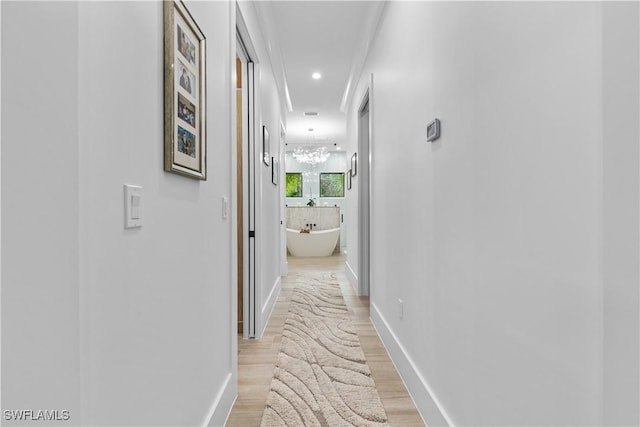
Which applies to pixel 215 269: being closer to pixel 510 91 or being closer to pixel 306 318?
pixel 510 91

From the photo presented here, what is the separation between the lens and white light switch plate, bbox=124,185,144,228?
0.89 meters

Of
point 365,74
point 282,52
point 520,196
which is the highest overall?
point 282,52

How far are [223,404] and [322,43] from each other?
313 centimetres

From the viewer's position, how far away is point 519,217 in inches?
39.3

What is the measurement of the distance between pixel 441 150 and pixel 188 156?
40.0 inches

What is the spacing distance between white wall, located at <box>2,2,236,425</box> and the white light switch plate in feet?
0.07

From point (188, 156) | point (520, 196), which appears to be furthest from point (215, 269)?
point (520, 196)

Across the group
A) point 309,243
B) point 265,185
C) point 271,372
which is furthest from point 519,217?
point 309,243

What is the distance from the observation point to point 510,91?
3.40 ft

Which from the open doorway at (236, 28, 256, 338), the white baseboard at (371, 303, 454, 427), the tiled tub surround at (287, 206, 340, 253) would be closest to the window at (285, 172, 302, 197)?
the tiled tub surround at (287, 206, 340, 253)

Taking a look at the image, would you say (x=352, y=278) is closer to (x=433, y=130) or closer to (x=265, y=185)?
(x=265, y=185)

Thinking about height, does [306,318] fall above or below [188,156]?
below

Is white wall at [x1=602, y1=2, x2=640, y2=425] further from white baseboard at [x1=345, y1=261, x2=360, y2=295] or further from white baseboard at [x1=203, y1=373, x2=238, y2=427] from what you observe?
white baseboard at [x1=345, y1=261, x2=360, y2=295]

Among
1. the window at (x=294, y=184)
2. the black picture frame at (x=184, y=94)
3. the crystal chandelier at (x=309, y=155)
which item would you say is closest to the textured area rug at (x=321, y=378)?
the black picture frame at (x=184, y=94)
